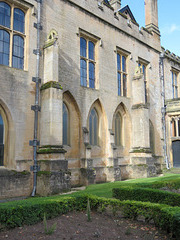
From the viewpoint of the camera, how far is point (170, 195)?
24.9 ft

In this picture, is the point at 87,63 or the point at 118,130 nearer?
the point at 87,63

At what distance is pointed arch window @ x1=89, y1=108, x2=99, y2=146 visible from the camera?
15867 millimetres

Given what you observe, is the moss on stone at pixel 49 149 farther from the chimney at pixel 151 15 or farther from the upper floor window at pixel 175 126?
the chimney at pixel 151 15

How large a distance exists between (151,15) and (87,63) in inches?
462

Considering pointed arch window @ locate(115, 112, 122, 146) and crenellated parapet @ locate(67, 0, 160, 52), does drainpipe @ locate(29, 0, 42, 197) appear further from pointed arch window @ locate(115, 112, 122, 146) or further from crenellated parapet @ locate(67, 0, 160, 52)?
pointed arch window @ locate(115, 112, 122, 146)

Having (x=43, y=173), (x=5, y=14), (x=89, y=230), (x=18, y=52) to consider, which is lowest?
(x=89, y=230)

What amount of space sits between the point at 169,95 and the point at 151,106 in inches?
158

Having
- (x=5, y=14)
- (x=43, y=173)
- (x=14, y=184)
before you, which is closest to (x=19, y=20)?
(x=5, y=14)

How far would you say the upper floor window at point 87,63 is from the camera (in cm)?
1574

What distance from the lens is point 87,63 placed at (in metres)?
16.0

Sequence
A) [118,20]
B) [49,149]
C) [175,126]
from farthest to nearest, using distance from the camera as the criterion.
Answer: [175,126] → [118,20] → [49,149]

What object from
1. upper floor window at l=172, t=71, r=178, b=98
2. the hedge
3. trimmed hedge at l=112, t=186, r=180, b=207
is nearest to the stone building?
upper floor window at l=172, t=71, r=178, b=98

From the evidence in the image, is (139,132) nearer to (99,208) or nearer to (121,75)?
(121,75)

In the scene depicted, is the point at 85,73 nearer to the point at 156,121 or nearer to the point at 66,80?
the point at 66,80
